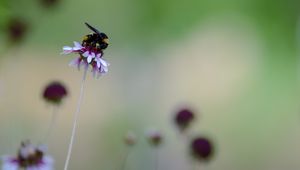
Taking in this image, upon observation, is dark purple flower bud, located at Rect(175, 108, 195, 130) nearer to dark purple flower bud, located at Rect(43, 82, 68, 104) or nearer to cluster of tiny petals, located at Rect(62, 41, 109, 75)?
dark purple flower bud, located at Rect(43, 82, 68, 104)

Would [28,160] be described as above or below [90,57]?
below

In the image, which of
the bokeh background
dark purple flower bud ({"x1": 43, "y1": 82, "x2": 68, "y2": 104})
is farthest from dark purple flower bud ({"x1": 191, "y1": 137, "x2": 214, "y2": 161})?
the bokeh background

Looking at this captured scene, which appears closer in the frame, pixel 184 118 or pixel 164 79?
pixel 184 118

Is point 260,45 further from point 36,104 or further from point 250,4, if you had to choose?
point 36,104

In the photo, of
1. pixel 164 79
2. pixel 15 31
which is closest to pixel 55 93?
pixel 15 31

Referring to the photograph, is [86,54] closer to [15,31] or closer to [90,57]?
[90,57]

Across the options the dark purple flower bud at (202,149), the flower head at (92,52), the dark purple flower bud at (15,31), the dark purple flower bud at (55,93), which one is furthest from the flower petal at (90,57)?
the dark purple flower bud at (15,31)
